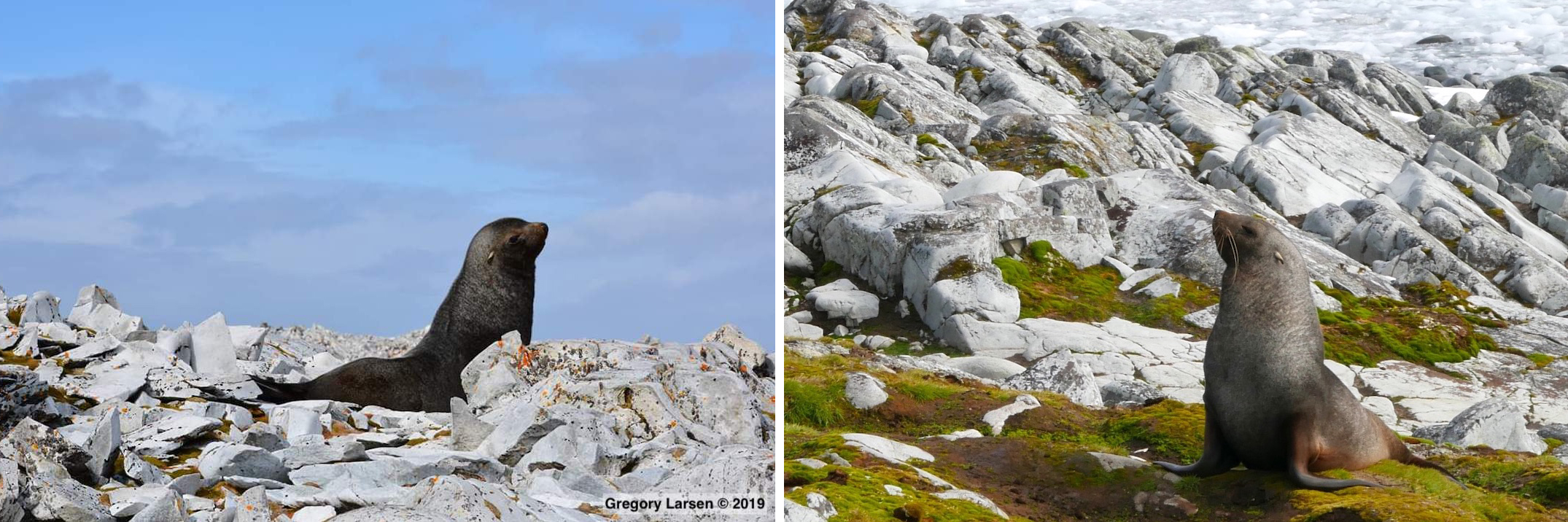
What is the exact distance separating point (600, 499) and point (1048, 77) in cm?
1896

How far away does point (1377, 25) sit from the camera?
12.3m

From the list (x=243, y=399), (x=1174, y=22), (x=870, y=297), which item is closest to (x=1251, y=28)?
(x=1174, y=22)

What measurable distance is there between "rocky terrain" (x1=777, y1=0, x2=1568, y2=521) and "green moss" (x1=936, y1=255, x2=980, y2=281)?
0.12 ft

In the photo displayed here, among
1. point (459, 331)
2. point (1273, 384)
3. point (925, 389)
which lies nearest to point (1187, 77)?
point (925, 389)

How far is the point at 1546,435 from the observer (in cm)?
906

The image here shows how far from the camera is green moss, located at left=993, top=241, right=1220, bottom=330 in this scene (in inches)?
421

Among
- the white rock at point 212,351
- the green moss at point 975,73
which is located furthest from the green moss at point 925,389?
the green moss at point 975,73

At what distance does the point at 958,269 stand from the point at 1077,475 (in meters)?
3.30

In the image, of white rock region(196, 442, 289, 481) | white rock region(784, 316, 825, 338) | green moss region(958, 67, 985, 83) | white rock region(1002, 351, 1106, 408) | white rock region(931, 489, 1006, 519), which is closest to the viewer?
white rock region(196, 442, 289, 481)

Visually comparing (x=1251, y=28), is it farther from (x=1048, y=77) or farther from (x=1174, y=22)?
(x=1048, y=77)

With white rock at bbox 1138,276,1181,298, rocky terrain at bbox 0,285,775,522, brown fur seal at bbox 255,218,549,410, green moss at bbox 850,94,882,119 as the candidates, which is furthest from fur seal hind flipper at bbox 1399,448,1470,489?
green moss at bbox 850,94,882,119

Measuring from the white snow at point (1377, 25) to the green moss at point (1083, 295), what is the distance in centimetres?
335

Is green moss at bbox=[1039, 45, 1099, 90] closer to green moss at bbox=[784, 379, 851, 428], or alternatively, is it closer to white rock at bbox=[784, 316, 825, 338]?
white rock at bbox=[784, 316, 825, 338]

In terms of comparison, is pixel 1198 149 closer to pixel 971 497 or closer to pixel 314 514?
pixel 971 497
